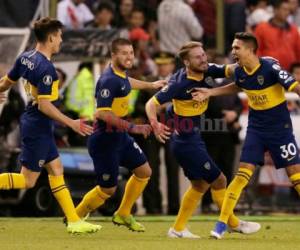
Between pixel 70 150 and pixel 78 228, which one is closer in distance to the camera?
pixel 78 228

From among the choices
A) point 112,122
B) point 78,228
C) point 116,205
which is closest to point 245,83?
point 112,122

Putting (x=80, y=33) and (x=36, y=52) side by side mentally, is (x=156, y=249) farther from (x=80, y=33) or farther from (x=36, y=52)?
(x=80, y=33)

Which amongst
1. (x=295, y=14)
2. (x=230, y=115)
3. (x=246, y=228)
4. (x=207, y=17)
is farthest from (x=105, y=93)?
(x=295, y=14)

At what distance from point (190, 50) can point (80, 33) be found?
6306 millimetres

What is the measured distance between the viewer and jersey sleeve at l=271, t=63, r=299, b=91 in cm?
1423

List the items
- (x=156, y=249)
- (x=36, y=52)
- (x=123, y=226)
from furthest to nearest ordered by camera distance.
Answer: (x=123, y=226) → (x=36, y=52) → (x=156, y=249)

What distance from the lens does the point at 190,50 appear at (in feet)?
49.0

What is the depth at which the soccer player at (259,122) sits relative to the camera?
1456 centimetres

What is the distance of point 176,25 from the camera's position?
22.6 meters

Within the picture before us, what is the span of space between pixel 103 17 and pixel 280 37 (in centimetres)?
293

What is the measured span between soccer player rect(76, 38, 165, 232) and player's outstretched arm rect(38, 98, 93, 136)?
71 centimetres

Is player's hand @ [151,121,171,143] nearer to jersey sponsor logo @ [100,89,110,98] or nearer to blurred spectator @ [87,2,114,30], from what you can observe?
jersey sponsor logo @ [100,89,110,98]

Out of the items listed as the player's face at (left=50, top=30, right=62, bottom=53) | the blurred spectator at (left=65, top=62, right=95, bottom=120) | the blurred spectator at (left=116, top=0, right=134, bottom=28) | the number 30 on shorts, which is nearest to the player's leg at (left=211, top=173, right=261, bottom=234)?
the number 30 on shorts

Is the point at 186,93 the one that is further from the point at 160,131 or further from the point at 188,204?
the point at 188,204
